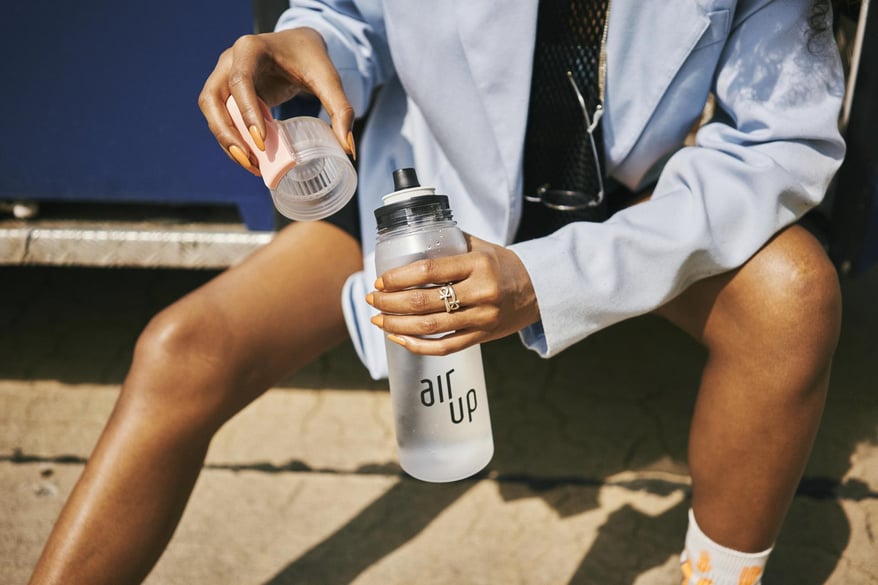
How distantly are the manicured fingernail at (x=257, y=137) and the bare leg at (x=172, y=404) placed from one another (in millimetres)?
334

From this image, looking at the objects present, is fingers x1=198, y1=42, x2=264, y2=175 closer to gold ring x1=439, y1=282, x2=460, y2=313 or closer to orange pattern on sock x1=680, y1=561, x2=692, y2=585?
gold ring x1=439, y1=282, x2=460, y2=313

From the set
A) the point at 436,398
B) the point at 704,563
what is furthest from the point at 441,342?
the point at 704,563

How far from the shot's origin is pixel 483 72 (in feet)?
3.84

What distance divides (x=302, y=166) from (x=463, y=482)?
2.88 feet

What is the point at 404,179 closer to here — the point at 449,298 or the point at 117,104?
the point at 449,298

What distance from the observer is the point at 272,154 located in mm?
932

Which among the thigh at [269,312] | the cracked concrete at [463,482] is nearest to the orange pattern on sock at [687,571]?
the cracked concrete at [463,482]

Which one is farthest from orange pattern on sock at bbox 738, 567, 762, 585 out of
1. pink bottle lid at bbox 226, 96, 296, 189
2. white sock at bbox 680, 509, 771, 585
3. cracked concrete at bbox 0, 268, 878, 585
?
pink bottle lid at bbox 226, 96, 296, 189

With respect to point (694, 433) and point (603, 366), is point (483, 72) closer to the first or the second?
point (694, 433)

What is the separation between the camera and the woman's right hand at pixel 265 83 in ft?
3.18

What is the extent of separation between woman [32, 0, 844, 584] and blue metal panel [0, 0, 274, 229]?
39 cm

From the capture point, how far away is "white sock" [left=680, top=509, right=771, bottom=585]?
115 cm

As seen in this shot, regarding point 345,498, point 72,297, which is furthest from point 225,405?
point 72,297

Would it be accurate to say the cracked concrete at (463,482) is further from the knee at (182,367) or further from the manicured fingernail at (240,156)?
the manicured fingernail at (240,156)
